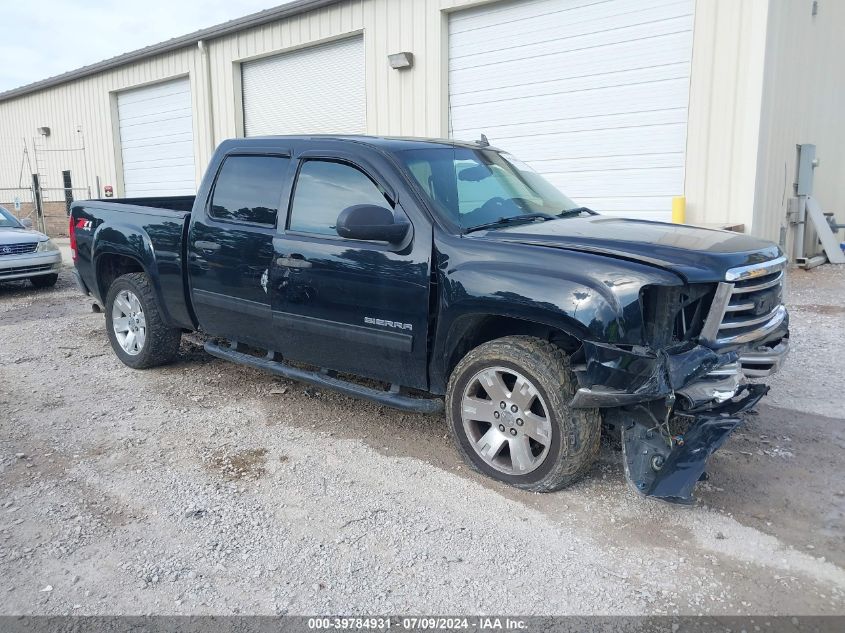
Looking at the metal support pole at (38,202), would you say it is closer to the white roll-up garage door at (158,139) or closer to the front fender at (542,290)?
the white roll-up garage door at (158,139)

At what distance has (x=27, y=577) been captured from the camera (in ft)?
10.0

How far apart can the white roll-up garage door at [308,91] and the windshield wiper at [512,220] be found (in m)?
10.1

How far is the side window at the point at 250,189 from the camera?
16.1 feet

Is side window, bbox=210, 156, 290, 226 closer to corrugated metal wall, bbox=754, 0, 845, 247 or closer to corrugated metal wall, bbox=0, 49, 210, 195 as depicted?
corrugated metal wall, bbox=754, 0, 845, 247

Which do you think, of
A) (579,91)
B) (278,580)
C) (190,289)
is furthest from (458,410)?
(579,91)

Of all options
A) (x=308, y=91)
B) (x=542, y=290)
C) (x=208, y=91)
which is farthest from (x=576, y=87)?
(x=208, y=91)

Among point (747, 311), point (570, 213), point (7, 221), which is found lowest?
point (747, 311)

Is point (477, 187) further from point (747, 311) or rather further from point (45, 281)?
point (45, 281)

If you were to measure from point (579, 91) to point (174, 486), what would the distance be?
9.04m

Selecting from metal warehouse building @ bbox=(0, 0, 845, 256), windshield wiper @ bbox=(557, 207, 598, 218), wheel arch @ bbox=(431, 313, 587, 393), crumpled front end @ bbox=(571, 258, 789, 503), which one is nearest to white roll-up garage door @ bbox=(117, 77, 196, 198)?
metal warehouse building @ bbox=(0, 0, 845, 256)

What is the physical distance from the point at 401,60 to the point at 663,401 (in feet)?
34.4

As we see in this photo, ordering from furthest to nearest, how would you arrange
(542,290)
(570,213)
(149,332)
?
1. (149,332)
2. (570,213)
3. (542,290)

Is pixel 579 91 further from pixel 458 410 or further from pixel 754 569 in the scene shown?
pixel 754 569

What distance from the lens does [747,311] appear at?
3.76 metres
